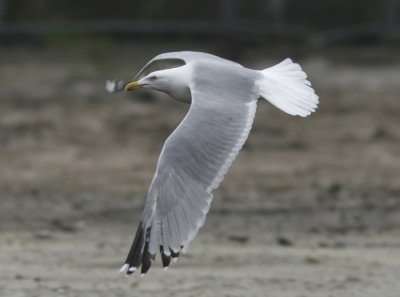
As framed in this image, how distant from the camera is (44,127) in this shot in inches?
457

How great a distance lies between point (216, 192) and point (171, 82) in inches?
118

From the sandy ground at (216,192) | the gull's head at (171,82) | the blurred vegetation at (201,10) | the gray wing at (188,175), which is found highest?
the gull's head at (171,82)

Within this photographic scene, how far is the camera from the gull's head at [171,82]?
6.90 meters

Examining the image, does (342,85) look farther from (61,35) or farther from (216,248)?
(216,248)

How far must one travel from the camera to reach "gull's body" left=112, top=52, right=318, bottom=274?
20.2ft

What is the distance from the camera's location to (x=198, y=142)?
635cm

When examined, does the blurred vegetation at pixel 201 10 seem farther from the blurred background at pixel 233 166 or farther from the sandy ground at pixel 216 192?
the sandy ground at pixel 216 192

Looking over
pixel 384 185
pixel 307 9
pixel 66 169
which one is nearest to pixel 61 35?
pixel 307 9

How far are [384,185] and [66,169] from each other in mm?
2415

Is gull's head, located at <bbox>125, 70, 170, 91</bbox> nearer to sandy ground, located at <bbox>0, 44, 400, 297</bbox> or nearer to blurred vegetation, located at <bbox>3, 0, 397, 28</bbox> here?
sandy ground, located at <bbox>0, 44, 400, 297</bbox>

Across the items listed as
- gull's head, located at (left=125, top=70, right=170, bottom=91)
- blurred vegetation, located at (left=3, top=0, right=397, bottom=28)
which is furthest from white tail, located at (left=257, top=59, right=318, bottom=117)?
blurred vegetation, located at (left=3, top=0, right=397, bottom=28)

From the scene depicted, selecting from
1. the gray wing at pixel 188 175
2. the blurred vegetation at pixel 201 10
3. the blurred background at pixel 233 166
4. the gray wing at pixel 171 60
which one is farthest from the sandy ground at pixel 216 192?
the gray wing at pixel 171 60

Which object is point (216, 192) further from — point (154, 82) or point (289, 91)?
point (289, 91)

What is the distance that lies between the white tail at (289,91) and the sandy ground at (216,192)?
1.00 meters
